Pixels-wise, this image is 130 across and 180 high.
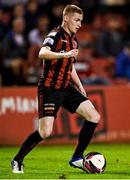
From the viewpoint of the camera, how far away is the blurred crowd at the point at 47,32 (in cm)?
1794

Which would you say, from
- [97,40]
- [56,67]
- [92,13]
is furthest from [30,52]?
[56,67]

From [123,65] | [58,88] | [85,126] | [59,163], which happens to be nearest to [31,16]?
[123,65]

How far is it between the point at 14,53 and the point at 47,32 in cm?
118

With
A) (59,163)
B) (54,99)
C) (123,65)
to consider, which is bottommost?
(59,163)

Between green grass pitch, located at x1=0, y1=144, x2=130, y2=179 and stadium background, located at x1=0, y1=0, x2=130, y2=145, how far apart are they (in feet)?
1.99

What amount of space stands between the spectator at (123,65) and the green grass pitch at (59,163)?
3.02m

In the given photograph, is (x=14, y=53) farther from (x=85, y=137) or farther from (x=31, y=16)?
Result: (x=85, y=137)

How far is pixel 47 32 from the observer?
62.4ft

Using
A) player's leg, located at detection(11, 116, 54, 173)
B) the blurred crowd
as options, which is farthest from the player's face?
the blurred crowd

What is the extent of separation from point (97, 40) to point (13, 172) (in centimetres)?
962

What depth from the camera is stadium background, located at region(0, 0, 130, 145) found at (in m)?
16.0

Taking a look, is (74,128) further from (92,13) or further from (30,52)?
(92,13)

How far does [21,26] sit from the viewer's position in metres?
18.0

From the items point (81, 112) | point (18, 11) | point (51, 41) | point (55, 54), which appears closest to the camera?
point (55, 54)
